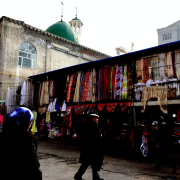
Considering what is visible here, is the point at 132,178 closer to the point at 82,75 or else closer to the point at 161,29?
the point at 82,75

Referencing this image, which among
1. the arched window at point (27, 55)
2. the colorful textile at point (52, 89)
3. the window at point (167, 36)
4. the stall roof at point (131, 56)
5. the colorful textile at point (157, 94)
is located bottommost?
the colorful textile at point (157, 94)

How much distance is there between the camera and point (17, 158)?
6.05 feet

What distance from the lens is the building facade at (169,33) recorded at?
31172 millimetres

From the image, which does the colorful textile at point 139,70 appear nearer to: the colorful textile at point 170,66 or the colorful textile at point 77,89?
the colorful textile at point 170,66

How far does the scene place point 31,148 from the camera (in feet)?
6.27

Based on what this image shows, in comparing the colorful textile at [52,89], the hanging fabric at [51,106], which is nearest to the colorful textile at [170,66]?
the hanging fabric at [51,106]

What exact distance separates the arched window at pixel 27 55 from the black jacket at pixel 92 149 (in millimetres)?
13022

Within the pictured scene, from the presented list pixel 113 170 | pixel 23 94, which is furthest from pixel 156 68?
pixel 23 94

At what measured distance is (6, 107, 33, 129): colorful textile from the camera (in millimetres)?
1987

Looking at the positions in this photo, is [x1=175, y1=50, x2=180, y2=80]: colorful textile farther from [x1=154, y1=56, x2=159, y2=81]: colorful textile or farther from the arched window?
the arched window

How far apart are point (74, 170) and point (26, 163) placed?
363 centimetres

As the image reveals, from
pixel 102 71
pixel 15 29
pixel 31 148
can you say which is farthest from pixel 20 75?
pixel 31 148

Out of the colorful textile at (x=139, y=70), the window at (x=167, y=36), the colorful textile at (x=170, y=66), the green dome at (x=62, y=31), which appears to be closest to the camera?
the colorful textile at (x=170, y=66)

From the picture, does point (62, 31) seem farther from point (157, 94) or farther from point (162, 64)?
point (157, 94)
